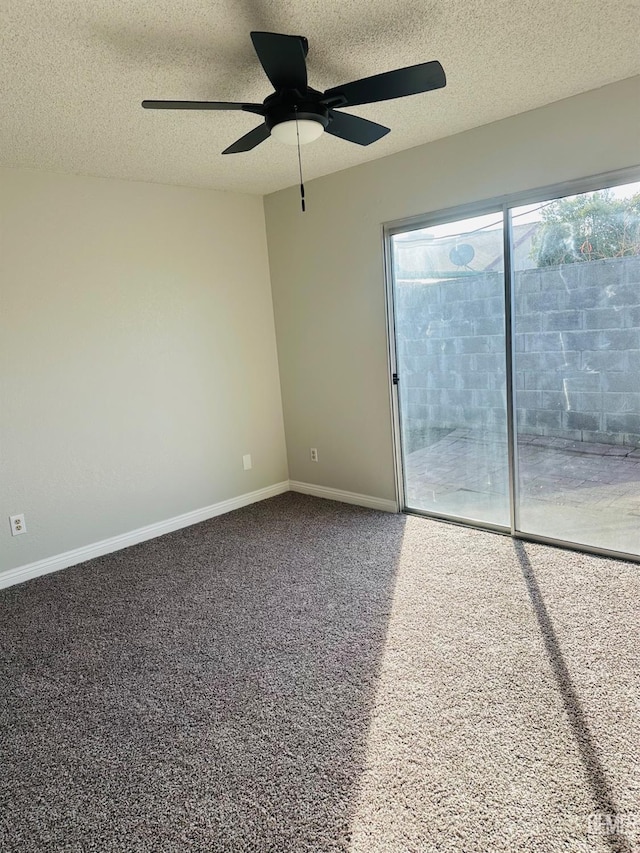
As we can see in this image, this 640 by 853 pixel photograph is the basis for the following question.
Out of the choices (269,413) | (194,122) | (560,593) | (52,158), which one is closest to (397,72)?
(194,122)

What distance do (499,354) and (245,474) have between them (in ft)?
7.13

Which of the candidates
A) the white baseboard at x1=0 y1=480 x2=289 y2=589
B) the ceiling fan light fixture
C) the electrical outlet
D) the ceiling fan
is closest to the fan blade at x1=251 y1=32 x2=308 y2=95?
the ceiling fan

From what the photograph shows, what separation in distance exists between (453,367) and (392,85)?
186 cm

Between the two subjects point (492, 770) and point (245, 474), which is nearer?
point (492, 770)

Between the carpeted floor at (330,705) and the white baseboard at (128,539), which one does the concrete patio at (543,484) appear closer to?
the carpeted floor at (330,705)

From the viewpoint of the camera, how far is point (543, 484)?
10.6 feet

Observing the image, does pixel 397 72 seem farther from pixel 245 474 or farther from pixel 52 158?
pixel 245 474

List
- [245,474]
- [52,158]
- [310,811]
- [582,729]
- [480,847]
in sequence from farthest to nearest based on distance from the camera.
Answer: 1. [245,474]
2. [52,158]
3. [582,729]
4. [310,811]
5. [480,847]

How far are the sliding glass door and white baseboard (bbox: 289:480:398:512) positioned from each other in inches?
11.9

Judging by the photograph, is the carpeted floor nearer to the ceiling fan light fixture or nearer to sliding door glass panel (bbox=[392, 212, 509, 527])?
sliding door glass panel (bbox=[392, 212, 509, 527])

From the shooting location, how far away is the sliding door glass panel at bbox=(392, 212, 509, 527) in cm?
325

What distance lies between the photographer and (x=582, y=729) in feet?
5.89

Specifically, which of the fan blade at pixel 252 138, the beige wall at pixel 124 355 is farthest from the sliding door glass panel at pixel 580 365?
the beige wall at pixel 124 355

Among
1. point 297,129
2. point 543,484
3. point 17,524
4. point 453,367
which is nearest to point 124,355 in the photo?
point 17,524
